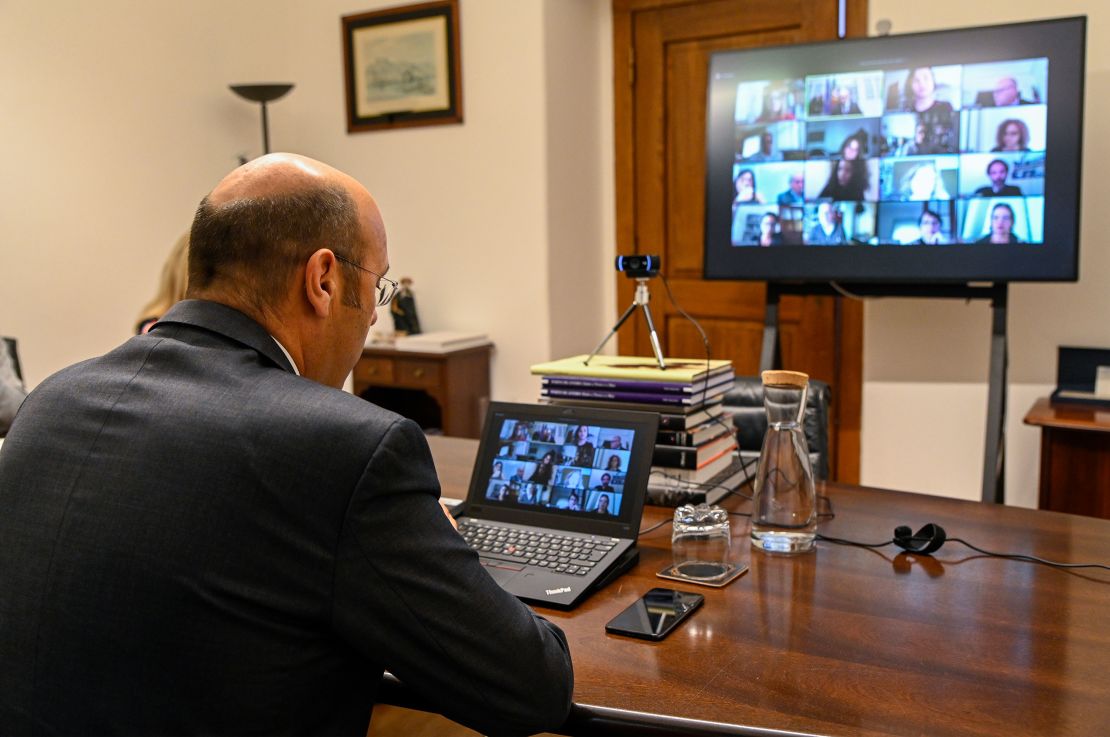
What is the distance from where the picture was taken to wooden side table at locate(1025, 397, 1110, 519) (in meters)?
2.86

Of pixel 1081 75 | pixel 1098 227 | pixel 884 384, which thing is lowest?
pixel 884 384

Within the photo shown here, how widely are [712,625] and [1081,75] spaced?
7.65ft

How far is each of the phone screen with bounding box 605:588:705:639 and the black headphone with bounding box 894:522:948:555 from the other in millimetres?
382

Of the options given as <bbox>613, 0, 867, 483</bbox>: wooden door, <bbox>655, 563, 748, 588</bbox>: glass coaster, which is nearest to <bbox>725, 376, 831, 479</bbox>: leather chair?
<bbox>655, 563, 748, 588</bbox>: glass coaster

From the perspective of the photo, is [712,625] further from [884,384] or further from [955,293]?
[884,384]

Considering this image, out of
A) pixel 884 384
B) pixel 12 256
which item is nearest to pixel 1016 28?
pixel 884 384

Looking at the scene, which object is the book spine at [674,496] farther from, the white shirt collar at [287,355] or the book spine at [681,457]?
the white shirt collar at [287,355]

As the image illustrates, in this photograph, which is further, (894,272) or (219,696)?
(894,272)

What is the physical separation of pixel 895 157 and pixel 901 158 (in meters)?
0.02

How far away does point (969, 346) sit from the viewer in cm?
358

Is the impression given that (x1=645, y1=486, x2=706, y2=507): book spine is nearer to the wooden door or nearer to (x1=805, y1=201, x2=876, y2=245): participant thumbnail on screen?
(x1=805, y1=201, x2=876, y2=245): participant thumbnail on screen

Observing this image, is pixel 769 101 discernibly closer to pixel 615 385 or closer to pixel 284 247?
pixel 615 385

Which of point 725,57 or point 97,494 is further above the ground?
point 725,57

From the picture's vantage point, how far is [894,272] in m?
3.07
